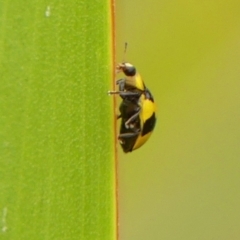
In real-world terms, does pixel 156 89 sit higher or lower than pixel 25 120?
higher

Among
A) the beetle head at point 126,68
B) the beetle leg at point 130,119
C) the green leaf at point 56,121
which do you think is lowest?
the green leaf at point 56,121

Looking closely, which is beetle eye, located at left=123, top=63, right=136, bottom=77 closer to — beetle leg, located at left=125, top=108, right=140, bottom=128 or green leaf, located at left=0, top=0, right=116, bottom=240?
beetle leg, located at left=125, top=108, right=140, bottom=128

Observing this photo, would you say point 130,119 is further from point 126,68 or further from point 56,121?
point 56,121

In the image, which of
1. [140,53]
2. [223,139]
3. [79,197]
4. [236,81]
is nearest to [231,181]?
[223,139]

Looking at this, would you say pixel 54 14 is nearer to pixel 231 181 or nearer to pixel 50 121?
pixel 50 121

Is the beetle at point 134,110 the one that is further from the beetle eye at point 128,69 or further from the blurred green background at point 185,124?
the blurred green background at point 185,124

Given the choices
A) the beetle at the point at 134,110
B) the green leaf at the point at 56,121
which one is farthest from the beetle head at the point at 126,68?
the green leaf at the point at 56,121
